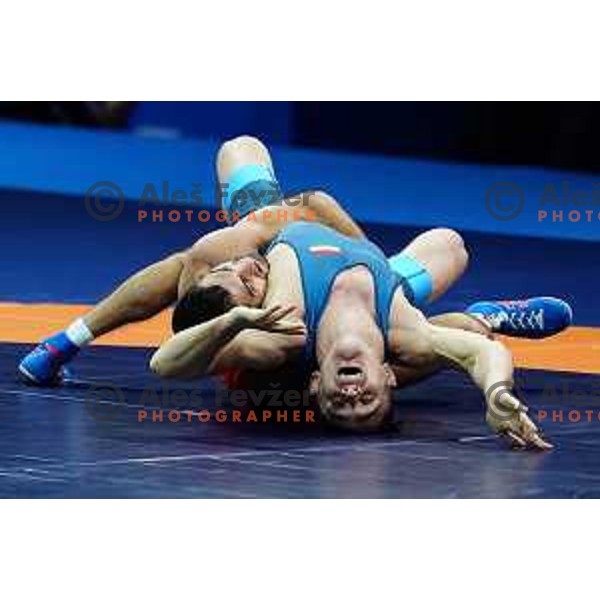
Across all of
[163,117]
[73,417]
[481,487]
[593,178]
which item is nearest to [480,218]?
[593,178]

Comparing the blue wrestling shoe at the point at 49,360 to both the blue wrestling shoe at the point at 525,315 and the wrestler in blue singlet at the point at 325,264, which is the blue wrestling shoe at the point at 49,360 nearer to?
the wrestler in blue singlet at the point at 325,264

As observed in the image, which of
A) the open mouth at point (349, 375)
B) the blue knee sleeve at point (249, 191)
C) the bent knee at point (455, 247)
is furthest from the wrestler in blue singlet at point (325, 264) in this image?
the blue knee sleeve at point (249, 191)

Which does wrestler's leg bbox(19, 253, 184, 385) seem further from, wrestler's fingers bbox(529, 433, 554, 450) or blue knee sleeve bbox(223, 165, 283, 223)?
wrestler's fingers bbox(529, 433, 554, 450)

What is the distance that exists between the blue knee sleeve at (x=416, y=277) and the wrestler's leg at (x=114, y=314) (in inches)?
35.5

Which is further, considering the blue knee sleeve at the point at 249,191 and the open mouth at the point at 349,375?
the blue knee sleeve at the point at 249,191

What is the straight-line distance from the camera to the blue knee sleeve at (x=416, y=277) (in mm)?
8844

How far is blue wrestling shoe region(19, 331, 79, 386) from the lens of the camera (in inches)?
351

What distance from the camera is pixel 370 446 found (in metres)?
7.68

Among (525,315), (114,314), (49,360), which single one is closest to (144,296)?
(114,314)

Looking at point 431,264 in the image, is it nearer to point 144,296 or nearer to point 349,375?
point 144,296

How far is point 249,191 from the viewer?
30.3ft

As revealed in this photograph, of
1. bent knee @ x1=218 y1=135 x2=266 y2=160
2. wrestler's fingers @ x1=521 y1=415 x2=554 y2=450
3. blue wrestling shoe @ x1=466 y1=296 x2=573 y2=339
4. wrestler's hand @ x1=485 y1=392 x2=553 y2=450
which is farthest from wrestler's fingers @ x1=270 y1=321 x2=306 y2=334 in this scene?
bent knee @ x1=218 y1=135 x2=266 y2=160

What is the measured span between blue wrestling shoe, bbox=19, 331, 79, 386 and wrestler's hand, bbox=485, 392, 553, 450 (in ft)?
6.83

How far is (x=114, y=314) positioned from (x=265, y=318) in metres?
1.43
